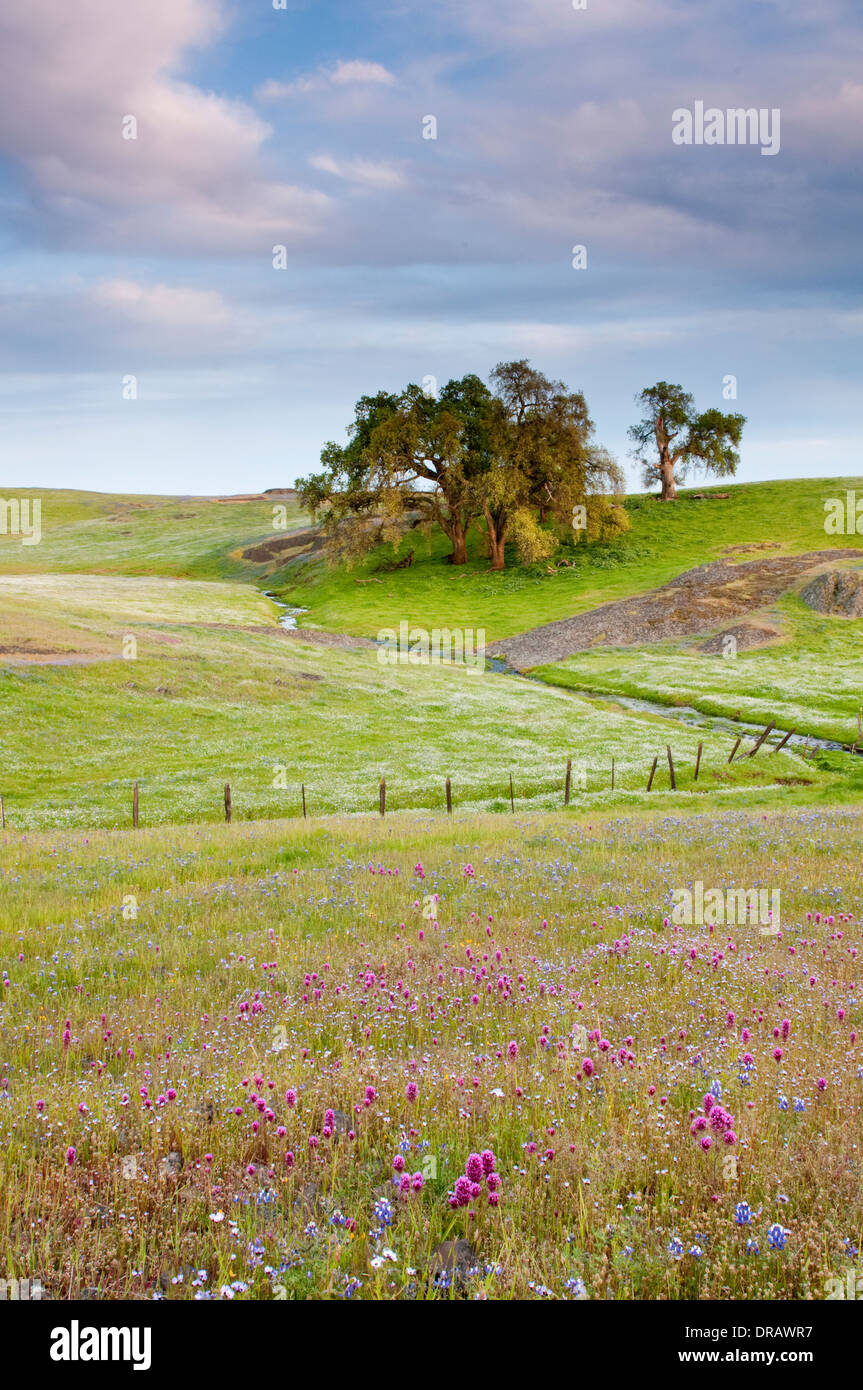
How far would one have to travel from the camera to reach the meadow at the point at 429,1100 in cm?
412

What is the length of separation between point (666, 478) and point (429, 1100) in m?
119

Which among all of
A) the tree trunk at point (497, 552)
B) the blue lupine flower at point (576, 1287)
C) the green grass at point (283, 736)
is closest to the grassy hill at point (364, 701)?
the green grass at point (283, 736)

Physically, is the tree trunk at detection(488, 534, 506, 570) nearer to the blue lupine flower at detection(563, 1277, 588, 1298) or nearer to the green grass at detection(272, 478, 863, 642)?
the green grass at detection(272, 478, 863, 642)

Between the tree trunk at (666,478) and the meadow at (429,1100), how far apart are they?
364 ft

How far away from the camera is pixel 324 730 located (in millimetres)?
42625

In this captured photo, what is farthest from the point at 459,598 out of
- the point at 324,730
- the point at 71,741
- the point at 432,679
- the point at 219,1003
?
the point at 219,1003

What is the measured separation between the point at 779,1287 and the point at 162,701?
43554 mm

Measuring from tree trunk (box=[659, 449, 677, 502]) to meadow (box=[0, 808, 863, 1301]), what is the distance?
111m

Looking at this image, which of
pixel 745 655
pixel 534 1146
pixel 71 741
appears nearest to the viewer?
pixel 534 1146

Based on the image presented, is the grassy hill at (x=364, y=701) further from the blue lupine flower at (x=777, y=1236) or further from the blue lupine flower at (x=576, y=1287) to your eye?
the blue lupine flower at (x=576, y=1287)

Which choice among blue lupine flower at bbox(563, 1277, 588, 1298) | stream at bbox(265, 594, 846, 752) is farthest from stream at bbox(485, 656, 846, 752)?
blue lupine flower at bbox(563, 1277, 588, 1298)

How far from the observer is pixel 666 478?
11344 cm

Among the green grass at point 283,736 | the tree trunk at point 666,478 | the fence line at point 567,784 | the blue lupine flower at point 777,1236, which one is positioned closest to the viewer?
the blue lupine flower at point 777,1236
